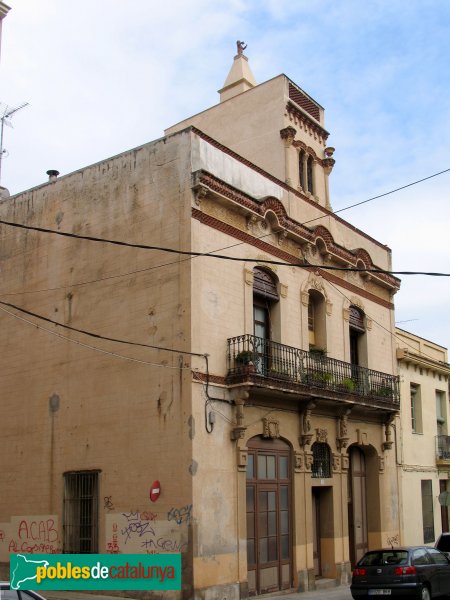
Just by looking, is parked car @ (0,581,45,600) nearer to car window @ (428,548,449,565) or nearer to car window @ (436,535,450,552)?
car window @ (428,548,449,565)

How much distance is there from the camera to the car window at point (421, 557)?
16469mm

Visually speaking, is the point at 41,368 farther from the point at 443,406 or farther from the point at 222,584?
the point at 443,406

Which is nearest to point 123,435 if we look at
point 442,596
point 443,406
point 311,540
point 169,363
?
point 169,363

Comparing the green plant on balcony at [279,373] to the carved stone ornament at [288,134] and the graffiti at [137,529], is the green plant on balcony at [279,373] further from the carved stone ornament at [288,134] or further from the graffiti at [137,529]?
the carved stone ornament at [288,134]

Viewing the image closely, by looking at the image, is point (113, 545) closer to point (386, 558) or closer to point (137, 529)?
point (137, 529)

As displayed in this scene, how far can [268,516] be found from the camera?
62.7ft

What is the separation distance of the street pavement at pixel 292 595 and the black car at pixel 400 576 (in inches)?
96.5

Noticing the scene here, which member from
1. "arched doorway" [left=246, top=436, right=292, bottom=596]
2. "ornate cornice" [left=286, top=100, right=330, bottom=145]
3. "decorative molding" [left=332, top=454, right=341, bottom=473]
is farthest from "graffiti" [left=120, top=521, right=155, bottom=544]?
"ornate cornice" [left=286, top=100, right=330, bottom=145]

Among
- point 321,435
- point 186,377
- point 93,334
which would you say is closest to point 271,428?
point 321,435

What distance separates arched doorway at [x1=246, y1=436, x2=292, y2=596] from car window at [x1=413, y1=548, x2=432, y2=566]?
3.80 metres

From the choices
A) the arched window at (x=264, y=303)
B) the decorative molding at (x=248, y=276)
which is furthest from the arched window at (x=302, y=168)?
the decorative molding at (x=248, y=276)

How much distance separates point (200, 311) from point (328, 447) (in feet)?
22.5

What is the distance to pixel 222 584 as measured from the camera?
1670 centimetres

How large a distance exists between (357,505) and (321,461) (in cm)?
315
